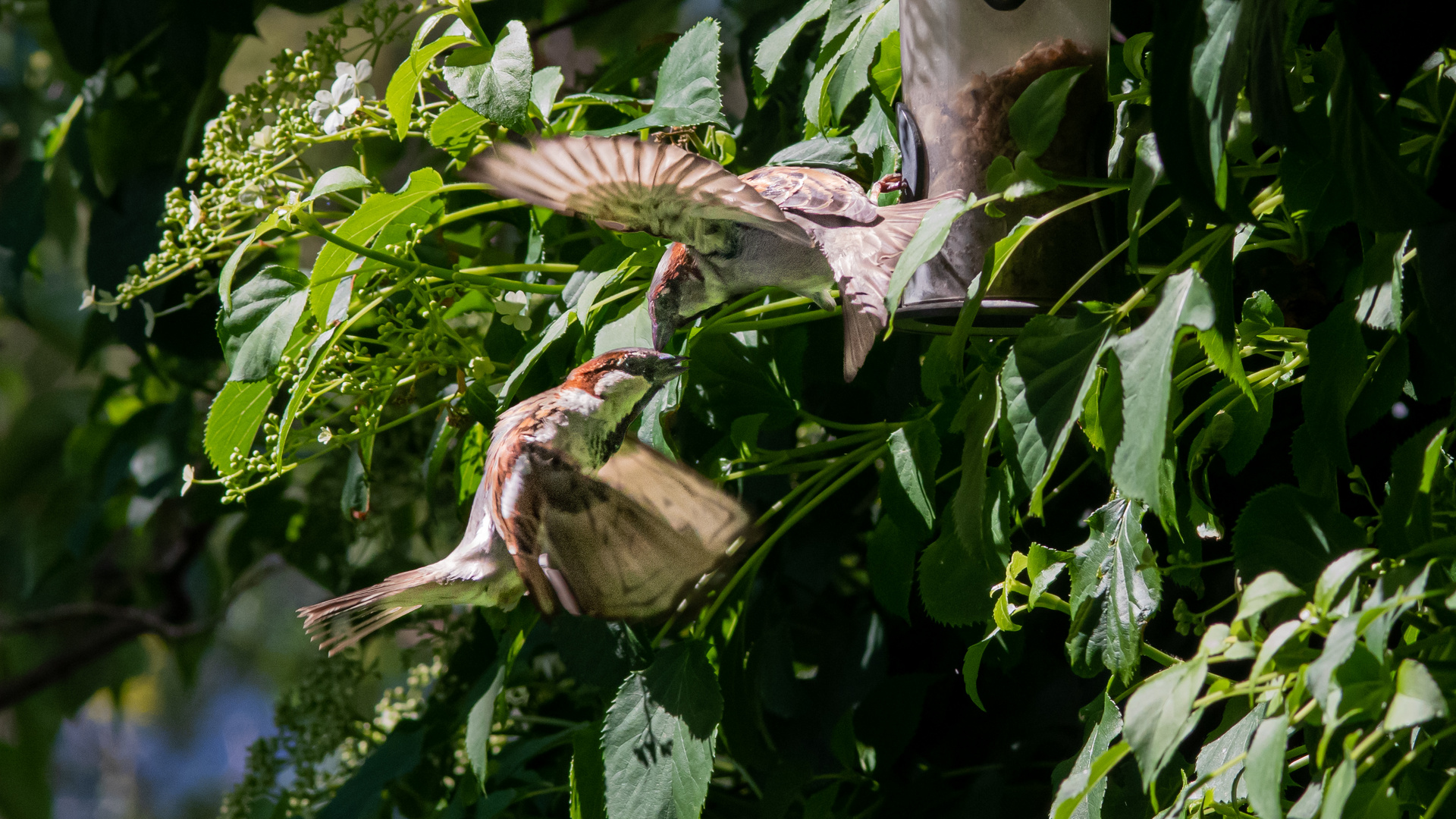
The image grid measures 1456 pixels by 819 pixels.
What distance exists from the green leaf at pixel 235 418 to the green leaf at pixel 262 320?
3cm

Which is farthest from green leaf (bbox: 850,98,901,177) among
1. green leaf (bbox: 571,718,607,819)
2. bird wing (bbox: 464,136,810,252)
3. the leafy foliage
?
green leaf (bbox: 571,718,607,819)

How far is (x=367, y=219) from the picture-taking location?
0.93 meters

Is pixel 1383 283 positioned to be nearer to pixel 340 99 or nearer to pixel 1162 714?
pixel 1162 714

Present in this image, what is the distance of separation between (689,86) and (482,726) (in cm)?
60

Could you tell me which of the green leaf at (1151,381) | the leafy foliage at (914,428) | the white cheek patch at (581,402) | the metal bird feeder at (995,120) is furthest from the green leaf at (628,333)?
the green leaf at (1151,381)

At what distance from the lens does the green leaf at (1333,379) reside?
681mm

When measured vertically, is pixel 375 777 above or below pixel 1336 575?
below

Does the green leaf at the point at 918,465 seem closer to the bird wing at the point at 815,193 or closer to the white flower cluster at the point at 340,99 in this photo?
the bird wing at the point at 815,193

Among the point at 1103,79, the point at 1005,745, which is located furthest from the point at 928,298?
the point at 1005,745

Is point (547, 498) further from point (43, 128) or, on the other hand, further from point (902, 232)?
point (43, 128)

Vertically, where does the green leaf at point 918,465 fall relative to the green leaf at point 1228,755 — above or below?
above

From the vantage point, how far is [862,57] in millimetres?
982

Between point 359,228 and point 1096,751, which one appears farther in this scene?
point 359,228

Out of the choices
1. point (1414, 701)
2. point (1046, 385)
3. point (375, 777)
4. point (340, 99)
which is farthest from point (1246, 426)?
point (375, 777)
